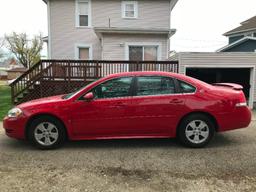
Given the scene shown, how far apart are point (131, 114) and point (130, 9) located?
468 inches

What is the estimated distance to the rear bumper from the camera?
471 cm

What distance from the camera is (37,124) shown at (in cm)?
460

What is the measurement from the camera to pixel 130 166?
12.5 feet

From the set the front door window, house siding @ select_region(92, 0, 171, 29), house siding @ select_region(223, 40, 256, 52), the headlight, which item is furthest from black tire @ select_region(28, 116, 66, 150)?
house siding @ select_region(223, 40, 256, 52)

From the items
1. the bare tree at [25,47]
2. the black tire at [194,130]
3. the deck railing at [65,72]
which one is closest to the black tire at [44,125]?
the black tire at [194,130]

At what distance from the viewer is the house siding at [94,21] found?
1456 cm

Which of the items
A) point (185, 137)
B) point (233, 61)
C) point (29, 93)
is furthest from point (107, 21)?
point (185, 137)

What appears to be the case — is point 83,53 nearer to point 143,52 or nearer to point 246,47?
point 143,52

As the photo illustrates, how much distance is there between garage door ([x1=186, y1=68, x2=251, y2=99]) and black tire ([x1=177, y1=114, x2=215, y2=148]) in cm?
688

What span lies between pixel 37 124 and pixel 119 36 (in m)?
9.42

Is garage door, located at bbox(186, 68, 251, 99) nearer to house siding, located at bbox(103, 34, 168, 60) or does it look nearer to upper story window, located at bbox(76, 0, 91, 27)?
house siding, located at bbox(103, 34, 168, 60)

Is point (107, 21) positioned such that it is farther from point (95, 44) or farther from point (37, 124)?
point (37, 124)

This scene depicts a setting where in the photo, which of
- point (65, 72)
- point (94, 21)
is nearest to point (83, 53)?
point (94, 21)

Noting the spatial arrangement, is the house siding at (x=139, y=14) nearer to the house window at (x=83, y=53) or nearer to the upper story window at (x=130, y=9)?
the upper story window at (x=130, y=9)
